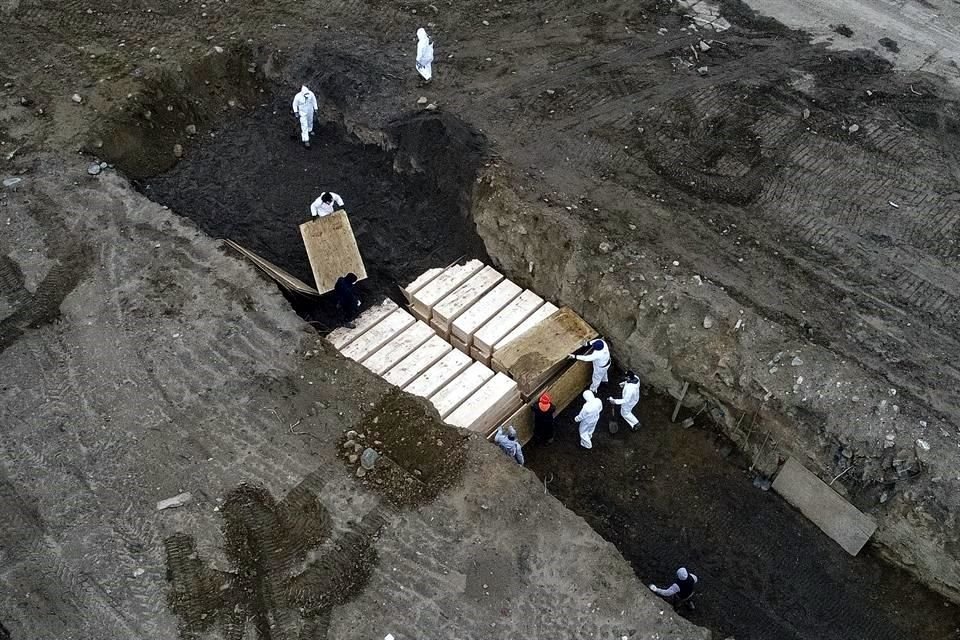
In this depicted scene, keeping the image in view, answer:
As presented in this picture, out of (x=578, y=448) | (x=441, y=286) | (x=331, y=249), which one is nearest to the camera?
(x=578, y=448)

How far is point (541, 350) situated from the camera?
30.3 ft

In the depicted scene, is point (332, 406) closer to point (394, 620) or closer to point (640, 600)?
point (394, 620)

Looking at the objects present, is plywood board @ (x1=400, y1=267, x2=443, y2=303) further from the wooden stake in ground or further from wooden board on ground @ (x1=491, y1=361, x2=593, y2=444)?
the wooden stake in ground

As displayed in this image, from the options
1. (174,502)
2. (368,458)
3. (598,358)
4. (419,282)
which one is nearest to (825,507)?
(598,358)

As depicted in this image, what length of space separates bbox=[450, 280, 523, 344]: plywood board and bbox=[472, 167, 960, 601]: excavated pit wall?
21.2 inches

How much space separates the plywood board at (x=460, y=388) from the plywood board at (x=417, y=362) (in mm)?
408

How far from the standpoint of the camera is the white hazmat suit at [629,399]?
9.05m

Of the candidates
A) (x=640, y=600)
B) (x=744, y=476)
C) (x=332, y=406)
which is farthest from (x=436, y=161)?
(x=640, y=600)

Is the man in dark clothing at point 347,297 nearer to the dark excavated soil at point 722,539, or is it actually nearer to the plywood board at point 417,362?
the plywood board at point 417,362

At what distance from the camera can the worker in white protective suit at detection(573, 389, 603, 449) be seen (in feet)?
28.8

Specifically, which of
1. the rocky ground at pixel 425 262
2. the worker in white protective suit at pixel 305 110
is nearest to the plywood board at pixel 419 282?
the rocky ground at pixel 425 262

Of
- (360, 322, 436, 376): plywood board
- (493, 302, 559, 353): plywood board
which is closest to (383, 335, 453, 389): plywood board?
(360, 322, 436, 376): plywood board

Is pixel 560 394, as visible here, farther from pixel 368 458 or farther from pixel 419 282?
pixel 368 458

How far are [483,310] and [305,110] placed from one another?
4.67 m
